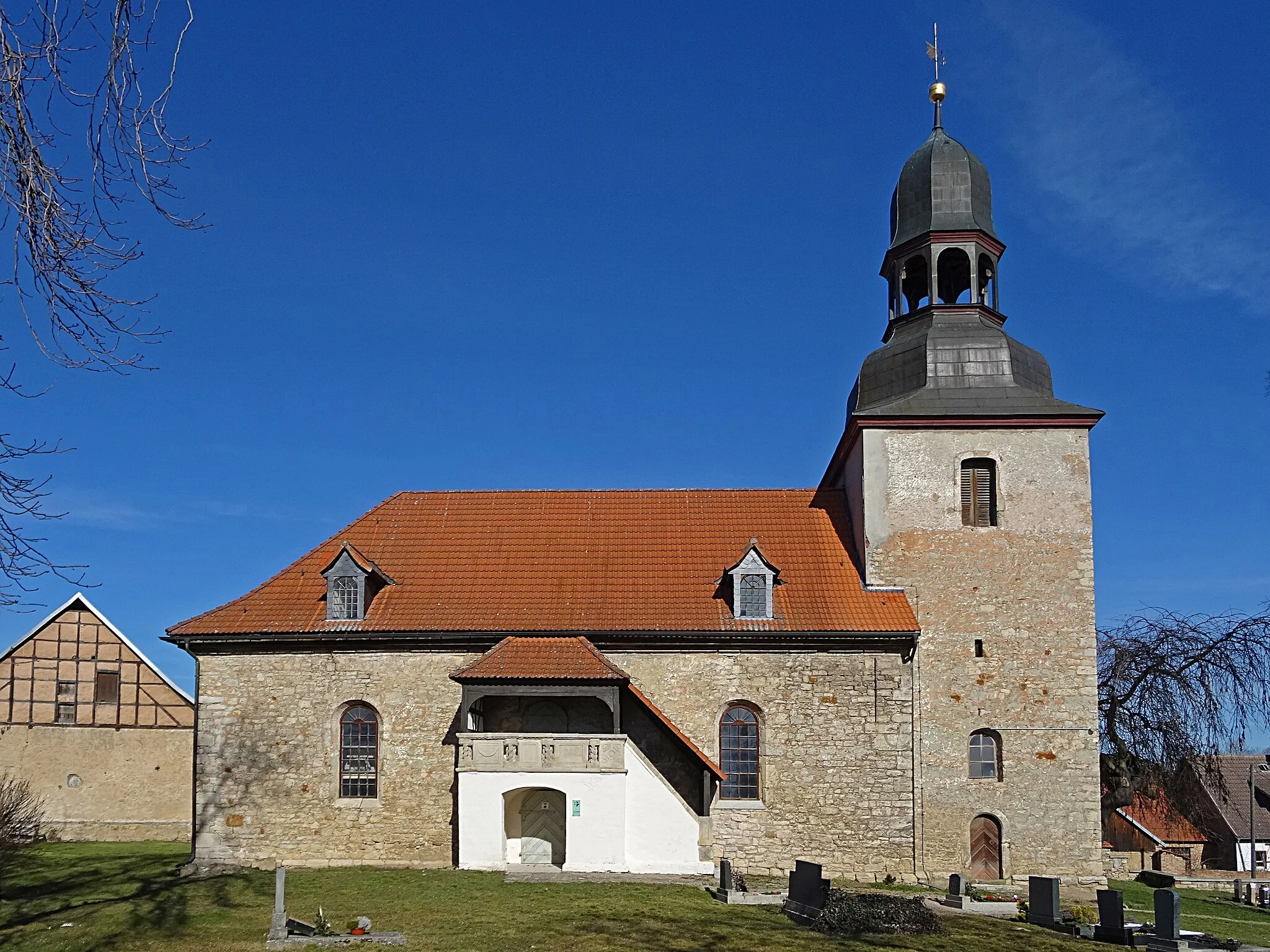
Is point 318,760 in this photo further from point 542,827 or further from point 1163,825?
point 1163,825

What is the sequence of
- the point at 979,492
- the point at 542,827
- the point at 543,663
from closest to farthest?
the point at 543,663, the point at 542,827, the point at 979,492

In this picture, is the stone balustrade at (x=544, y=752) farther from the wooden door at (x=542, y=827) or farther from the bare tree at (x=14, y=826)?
the bare tree at (x=14, y=826)

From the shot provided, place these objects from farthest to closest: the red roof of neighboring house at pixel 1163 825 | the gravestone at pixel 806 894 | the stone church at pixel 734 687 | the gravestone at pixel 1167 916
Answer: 1. the red roof of neighboring house at pixel 1163 825
2. the stone church at pixel 734 687
3. the gravestone at pixel 806 894
4. the gravestone at pixel 1167 916

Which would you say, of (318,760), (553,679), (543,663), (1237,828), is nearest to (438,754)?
(318,760)

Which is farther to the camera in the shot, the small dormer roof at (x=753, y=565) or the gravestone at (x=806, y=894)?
the small dormer roof at (x=753, y=565)

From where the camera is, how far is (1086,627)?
23.6 metres

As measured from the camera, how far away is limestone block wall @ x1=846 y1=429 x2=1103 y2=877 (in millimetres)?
22859

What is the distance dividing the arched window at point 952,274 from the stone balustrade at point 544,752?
12429mm

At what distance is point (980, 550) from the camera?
24.0 meters

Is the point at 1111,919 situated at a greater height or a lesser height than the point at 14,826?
lesser

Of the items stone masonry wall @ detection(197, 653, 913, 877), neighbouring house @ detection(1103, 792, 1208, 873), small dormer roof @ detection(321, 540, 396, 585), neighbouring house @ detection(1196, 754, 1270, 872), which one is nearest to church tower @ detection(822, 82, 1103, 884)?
Answer: stone masonry wall @ detection(197, 653, 913, 877)

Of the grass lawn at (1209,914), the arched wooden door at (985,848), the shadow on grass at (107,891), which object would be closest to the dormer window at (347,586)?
the shadow on grass at (107,891)

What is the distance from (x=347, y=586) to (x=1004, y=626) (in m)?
13.4

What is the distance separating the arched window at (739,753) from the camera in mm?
23031
